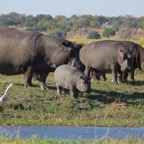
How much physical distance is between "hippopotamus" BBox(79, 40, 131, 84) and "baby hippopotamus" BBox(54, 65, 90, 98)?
4.43 meters

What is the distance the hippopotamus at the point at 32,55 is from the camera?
21531 millimetres

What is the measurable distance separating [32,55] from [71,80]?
189 cm

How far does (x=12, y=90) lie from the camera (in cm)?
2028

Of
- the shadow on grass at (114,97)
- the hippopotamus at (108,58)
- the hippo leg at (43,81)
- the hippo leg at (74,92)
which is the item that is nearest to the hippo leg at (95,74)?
the hippopotamus at (108,58)

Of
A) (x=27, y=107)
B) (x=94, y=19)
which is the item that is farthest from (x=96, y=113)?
(x=94, y=19)

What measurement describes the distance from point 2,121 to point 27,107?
1.45 m

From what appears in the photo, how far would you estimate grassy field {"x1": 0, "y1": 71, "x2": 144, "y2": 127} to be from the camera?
17281 mm

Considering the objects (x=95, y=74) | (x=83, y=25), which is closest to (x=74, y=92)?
(x=95, y=74)

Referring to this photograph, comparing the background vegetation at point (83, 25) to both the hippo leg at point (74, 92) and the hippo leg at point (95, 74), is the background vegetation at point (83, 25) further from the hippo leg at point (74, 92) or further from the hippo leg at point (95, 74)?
the hippo leg at point (74, 92)

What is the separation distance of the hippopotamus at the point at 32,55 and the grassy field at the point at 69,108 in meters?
0.67

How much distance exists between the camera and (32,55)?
21.5 m

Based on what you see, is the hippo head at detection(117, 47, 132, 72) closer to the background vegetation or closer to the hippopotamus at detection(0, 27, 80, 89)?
the hippopotamus at detection(0, 27, 80, 89)

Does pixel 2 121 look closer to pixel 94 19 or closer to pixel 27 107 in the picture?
pixel 27 107

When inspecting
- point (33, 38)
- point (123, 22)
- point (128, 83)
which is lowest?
point (123, 22)
